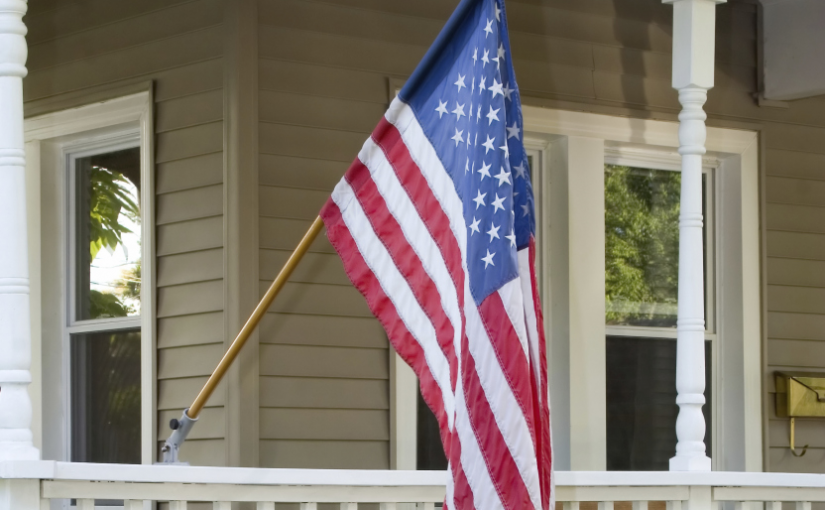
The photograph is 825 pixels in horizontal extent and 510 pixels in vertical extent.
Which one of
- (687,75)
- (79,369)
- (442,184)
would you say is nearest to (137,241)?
(79,369)

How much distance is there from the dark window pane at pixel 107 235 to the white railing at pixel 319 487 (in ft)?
4.50

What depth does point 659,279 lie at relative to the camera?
5.85m

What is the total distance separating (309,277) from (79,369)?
1.28 m

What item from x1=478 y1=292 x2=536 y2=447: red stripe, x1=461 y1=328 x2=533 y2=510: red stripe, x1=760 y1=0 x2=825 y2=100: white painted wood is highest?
x1=760 y1=0 x2=825 y2=100: white painted wood

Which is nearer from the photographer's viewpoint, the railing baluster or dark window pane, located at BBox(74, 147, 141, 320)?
the railing baluster

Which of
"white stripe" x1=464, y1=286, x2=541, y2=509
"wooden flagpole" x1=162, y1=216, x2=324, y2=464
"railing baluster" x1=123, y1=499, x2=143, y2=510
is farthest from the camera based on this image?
"wooden flagpole" x1=162, y1=216, x2=324, y2=464

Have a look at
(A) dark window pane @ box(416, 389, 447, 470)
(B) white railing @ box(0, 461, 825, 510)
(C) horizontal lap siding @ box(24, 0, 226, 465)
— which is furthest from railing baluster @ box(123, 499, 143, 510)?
(A) dark window pane @ box(416, 389, 447, 470)

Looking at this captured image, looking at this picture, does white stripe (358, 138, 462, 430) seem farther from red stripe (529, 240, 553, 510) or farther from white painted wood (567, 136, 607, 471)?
white painted wood (567, 136, 607, 471)

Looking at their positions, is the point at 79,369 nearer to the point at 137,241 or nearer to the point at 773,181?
the point at 137,241

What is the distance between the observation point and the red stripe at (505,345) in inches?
131

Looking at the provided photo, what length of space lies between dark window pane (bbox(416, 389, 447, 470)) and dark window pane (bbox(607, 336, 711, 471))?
0.94 meters

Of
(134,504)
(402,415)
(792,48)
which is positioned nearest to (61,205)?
(402,415)

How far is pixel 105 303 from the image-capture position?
17.1 ft

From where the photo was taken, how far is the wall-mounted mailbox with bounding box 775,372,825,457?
5.82 meters
